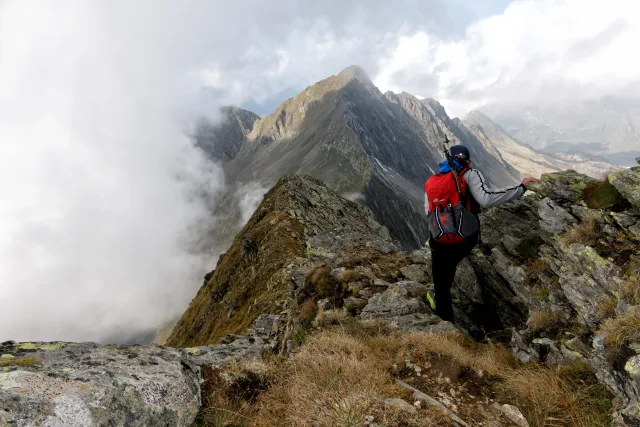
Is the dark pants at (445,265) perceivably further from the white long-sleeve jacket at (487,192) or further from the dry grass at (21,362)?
the dry grass at (21,362)

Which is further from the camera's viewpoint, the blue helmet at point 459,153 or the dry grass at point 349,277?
the dry grass at point 349,277

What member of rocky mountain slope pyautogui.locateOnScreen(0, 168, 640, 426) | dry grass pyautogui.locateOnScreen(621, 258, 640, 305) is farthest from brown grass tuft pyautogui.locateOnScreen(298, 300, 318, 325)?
dry grass pyautogui.locateOnScreen(621, 258, 640, 305)

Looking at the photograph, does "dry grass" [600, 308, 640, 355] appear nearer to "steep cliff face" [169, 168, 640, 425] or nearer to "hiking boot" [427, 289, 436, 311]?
"steep cliff face" [169, 168, 640, 425]

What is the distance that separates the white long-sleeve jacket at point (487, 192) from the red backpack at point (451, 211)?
20cm

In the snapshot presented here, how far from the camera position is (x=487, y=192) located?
8086 mm

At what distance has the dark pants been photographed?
29.7ft

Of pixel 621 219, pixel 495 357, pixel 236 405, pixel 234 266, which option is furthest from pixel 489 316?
pixel 234 266

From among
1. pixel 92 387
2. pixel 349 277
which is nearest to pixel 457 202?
pixel 349 277

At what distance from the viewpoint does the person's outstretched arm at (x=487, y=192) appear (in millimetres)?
7789

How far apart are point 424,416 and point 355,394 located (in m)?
1.10

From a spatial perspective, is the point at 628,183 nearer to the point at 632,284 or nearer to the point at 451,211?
the point at 632,284

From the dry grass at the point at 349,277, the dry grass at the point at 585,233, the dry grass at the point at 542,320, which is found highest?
the dry grass at the point at 349,277

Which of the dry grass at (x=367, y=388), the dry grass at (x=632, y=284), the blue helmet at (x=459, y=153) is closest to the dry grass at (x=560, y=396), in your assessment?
the dry grass at (x=367, y=388)

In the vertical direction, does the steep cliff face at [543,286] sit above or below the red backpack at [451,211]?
below
